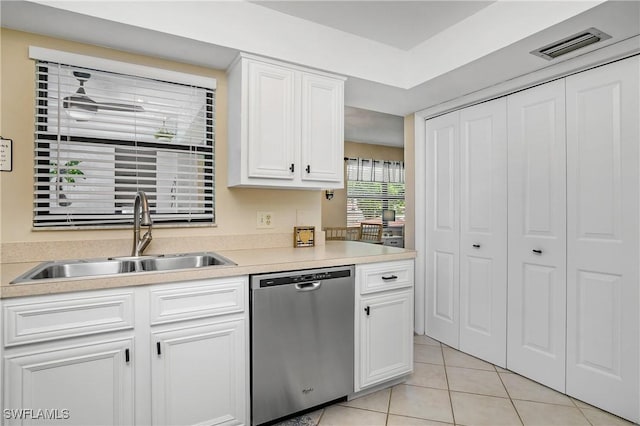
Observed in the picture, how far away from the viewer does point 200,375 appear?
5.34 feet

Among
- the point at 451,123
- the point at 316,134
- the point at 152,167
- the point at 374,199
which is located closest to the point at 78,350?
the point at 152,167

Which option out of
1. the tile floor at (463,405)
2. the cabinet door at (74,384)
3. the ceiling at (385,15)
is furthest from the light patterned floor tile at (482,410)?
the ceiling at (385,15)

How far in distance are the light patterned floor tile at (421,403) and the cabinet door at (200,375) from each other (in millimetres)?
921

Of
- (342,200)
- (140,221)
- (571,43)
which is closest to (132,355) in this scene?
(140,221)

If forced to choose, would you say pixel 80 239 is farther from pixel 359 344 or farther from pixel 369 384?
pixel 369 384

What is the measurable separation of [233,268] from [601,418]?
2174 millimetres

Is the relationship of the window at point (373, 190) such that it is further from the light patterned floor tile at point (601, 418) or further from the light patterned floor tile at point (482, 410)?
the light patterned floor tile at point (601, 418)

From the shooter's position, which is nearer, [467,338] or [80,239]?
[80,239]

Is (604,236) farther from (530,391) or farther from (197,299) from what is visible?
(197,299)

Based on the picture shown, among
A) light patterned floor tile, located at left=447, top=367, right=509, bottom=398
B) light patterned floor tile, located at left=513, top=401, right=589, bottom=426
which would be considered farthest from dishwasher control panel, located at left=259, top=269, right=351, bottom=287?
light patterned floor tile, located at left=513, top=401, right=589, bottom=426

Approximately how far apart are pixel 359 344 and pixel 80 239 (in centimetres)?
170

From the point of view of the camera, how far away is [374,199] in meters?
7.02

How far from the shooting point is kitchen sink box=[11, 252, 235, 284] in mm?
1721

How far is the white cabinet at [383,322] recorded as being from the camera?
2088 mm
